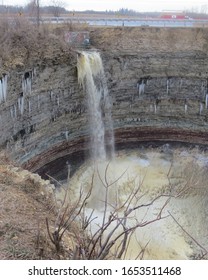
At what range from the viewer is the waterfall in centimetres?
2072

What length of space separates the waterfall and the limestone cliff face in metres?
0.56

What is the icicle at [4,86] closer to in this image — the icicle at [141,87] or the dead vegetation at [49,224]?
the dead vegetation at [49,224]

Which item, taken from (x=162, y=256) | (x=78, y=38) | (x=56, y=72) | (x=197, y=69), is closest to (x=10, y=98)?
(x=56, y=72)

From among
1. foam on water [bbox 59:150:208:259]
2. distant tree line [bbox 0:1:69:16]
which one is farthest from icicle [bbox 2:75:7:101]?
distant tree line [bbox 0:1:69:16]

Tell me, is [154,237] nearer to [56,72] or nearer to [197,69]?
[56,72]

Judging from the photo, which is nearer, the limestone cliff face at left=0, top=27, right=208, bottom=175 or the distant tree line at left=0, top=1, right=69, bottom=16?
the limestone cliff face at left=0, top=27, right=208, bottom=175

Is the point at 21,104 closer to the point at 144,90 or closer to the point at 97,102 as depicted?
the point at 97,102

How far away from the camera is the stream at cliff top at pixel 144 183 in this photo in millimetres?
14312

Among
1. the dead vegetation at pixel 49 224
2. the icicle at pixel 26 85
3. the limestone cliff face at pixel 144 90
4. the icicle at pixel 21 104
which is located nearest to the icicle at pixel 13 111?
the icicle at pixel 21 104

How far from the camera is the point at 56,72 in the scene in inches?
813

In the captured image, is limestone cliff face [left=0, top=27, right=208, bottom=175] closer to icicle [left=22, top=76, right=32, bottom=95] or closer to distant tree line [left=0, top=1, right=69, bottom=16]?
icicle [left=22, top=76, right=32, bottom=95]

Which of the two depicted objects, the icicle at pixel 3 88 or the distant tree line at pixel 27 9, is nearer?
the icicle at pixel 3 88

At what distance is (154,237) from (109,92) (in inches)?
445

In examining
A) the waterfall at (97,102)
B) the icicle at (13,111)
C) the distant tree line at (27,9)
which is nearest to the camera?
the icicle at (13,111)
